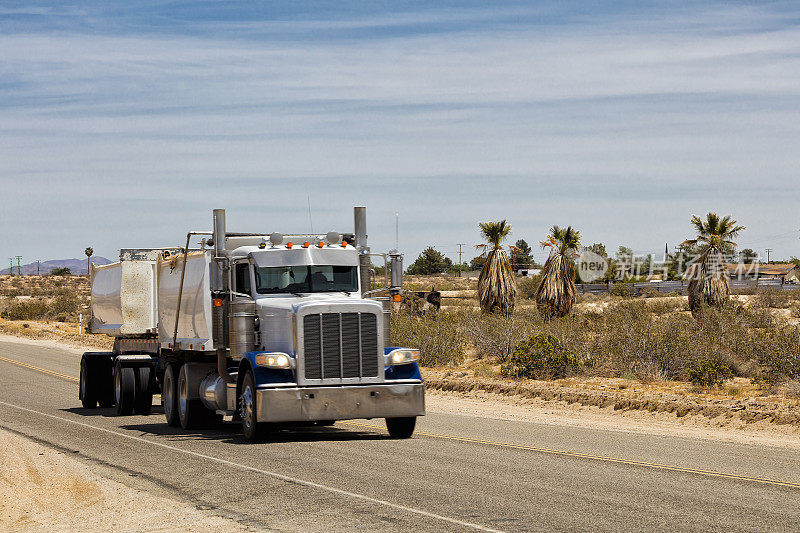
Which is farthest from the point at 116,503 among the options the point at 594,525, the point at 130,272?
the point at 130,272

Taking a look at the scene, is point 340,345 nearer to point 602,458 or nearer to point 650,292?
point 602,458

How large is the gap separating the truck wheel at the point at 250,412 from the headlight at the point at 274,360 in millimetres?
379

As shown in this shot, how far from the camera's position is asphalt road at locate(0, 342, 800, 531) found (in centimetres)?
1009

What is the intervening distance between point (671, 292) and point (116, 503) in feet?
229

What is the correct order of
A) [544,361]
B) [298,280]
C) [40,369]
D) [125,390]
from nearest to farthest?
[298,280]
[125,390]
[544,361]
[40,369]

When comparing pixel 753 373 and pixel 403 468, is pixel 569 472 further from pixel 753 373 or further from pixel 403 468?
pixel 753 373

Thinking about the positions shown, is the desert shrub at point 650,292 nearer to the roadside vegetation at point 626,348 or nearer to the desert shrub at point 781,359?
the roadside vegetation at point 626,348

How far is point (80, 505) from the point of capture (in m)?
11.3

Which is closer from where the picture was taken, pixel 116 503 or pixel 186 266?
pixel 116 503

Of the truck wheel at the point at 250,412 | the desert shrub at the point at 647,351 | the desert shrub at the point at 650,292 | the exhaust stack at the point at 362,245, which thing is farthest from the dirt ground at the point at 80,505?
the desert shrub at the point at 650,292

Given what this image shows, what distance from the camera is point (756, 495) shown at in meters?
11.4

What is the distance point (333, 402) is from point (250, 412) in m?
1.56

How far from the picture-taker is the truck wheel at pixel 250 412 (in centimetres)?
1603

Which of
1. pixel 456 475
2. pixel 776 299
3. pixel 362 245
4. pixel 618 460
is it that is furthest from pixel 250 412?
pixel 776 299
